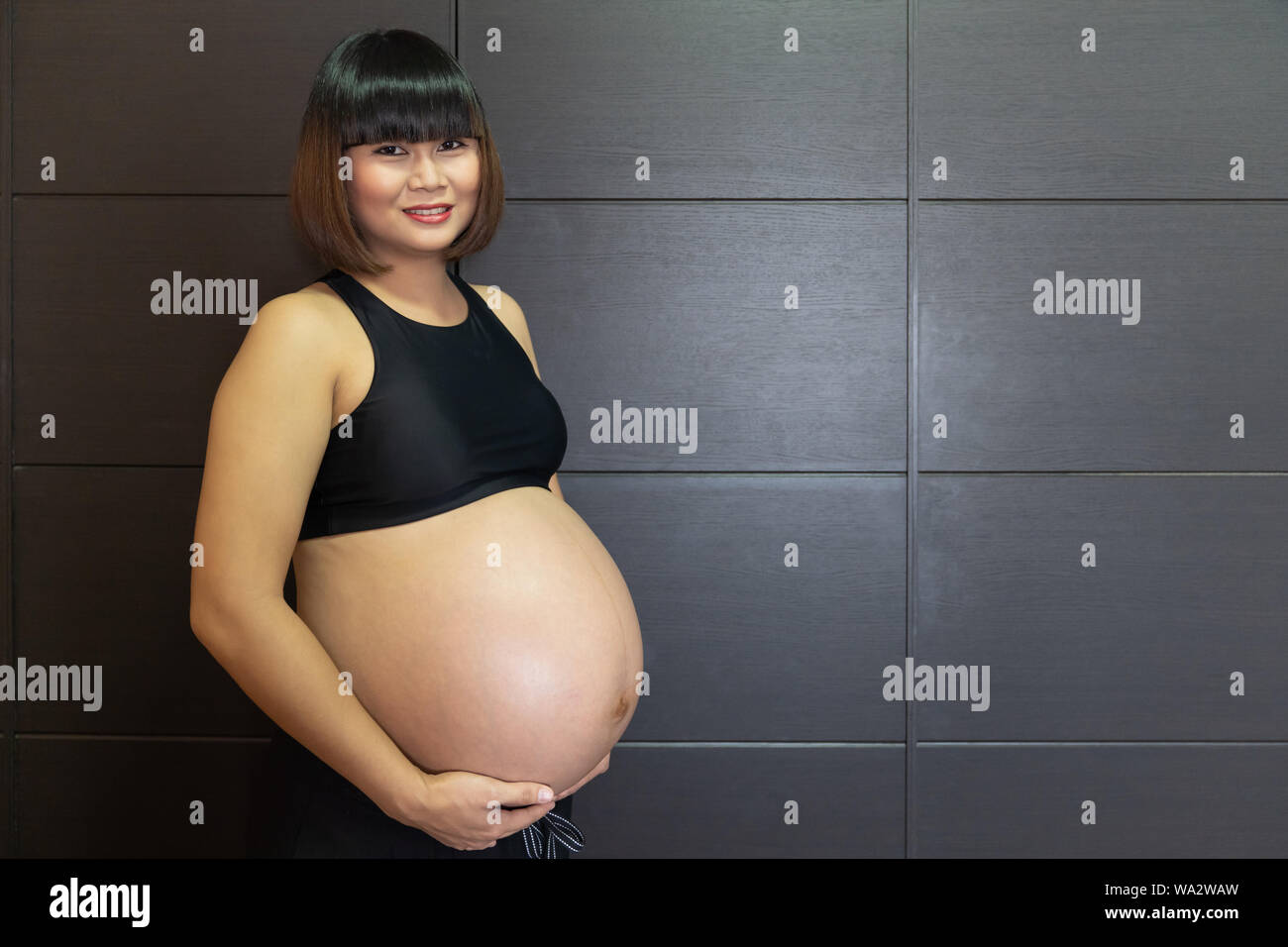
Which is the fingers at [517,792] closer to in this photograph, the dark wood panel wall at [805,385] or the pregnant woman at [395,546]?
the pregnant woman at [395,546]

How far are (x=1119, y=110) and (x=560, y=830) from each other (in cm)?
148

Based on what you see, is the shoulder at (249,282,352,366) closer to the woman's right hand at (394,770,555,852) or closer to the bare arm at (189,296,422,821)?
the bare arm at (189,296,422,821)

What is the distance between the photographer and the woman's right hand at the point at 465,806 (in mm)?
964

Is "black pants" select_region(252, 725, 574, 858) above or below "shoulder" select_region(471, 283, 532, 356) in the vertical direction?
below

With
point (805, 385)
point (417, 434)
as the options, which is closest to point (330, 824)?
point (417, 434)

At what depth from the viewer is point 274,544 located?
3.07ft

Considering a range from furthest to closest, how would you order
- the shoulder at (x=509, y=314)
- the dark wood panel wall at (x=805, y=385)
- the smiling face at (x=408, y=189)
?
the dark wood panel wall at (x=805, y=385)
the shoulder at (x=509, y=314)
the smiling face at (x=408, y=189)

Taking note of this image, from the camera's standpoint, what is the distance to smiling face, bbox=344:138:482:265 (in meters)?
1.03

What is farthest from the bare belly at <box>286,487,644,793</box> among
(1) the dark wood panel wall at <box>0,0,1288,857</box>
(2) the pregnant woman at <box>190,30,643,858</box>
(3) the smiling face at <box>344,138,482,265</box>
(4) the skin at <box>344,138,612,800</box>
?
(1) the dark wood panel wall at <box>0,0,1288,857</box>

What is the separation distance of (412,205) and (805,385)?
2.62ft

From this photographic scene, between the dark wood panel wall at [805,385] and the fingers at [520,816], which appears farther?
the dark wood panel wall at [805,385]

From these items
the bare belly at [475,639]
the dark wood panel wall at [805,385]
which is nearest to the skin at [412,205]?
the bare belly at [475,639]

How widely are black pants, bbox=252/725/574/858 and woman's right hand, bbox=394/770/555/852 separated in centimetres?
4
